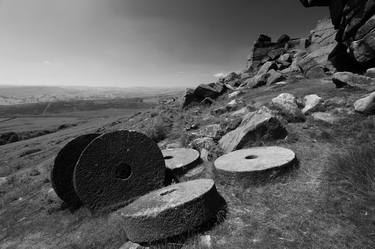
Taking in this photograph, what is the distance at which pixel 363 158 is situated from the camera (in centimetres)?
463

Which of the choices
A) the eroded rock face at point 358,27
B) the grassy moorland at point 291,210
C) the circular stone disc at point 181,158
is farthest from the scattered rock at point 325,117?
the eroded rock face at point 358,27

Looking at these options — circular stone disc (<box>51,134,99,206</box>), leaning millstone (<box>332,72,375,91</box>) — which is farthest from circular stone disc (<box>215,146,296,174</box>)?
leaning millstone (<box>332,72,375,91</box>)

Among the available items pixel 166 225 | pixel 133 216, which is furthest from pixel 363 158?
pixel 133 216

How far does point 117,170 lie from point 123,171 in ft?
0.49

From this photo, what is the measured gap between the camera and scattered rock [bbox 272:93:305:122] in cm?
790

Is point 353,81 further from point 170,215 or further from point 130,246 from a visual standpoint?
point 130,246

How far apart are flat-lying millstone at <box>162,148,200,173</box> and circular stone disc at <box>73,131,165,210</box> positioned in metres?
0.85

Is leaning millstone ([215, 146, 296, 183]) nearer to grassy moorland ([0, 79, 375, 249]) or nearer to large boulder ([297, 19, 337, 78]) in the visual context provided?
grassy moorland ([0, 79, 375, 249])

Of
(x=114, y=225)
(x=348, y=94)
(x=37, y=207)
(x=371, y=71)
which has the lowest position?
(x=37, y=207)

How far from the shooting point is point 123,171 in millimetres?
5156

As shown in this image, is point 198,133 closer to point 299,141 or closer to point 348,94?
point 299,141

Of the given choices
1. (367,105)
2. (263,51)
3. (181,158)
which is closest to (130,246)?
(181,158)

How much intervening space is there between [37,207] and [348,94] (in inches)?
437

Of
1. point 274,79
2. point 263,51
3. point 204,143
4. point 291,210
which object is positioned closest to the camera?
point 291,210
